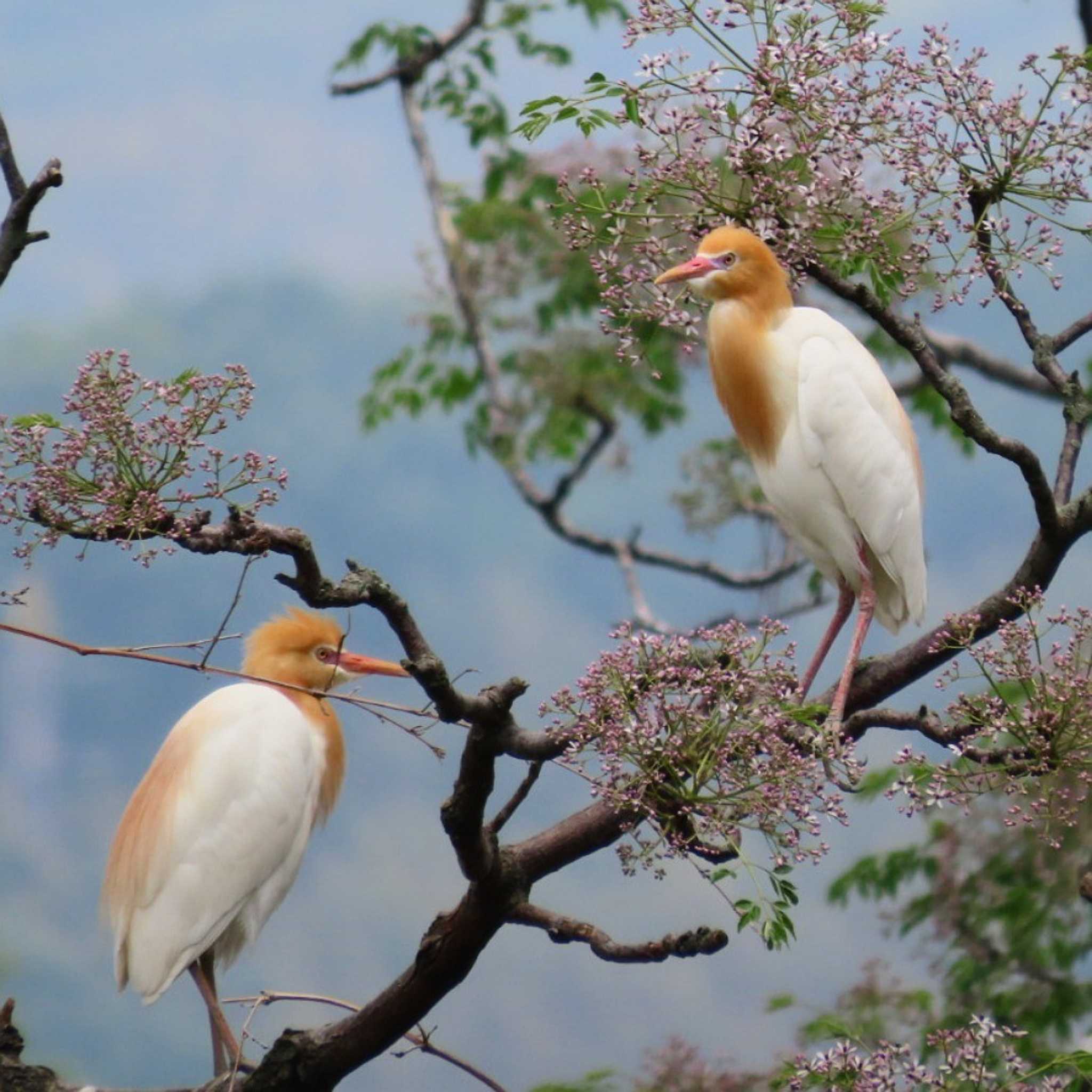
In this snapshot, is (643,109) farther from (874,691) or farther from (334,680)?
(334,680)

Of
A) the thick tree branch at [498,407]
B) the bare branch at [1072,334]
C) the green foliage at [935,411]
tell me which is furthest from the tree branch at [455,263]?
the bare branch at [1072,334]

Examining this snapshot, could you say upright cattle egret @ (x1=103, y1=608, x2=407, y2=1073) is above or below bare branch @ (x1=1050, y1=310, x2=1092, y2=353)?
below

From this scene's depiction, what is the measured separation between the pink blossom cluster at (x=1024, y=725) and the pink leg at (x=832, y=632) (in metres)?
0.53

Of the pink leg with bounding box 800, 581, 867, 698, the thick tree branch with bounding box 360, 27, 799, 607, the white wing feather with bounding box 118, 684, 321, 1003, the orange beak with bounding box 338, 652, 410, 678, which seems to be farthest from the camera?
the thick tree branch with bounding box 360, 27, 799, 607

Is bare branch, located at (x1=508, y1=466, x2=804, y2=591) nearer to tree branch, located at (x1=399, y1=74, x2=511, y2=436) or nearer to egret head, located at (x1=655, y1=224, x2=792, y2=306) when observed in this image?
tree branch, located at (x1=399, y1=74, x2=511, y2=436)

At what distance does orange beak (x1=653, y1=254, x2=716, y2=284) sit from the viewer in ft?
7.25

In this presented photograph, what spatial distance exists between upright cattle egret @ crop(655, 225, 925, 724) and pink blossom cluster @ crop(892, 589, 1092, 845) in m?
0.68

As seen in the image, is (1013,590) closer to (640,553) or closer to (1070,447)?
(1070,447)

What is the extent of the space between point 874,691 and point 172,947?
1.31 metres

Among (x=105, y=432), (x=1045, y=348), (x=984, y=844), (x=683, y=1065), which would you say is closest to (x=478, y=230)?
(x=984, y=844)

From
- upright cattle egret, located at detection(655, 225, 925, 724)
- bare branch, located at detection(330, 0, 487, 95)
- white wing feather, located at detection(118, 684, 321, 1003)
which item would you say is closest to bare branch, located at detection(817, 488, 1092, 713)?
upright cattle egret, located at detection(655, 225, 925, 724)

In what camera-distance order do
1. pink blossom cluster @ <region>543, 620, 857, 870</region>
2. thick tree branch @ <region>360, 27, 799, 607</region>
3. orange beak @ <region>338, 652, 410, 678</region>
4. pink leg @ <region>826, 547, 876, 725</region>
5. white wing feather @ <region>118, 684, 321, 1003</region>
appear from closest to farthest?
pink blossom cluster @ <region>543, 620, 857, 870</region>, pink leg @ <region>826, 547, 876, 725</region>, white wing feather @ <region>118, 684, 321, 1003</region>, orange beak @ <region>338, 652, 410, 678</region>, thick tree branch @ <region>360, 27, 799, 607</region>

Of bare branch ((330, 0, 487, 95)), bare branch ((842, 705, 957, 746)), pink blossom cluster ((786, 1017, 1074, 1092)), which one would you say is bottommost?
pink blossom cluster ((786, 1017, 1074, 1092))

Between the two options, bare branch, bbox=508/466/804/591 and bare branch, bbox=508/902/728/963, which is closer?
bare branch, bbox=508/902/728/963
